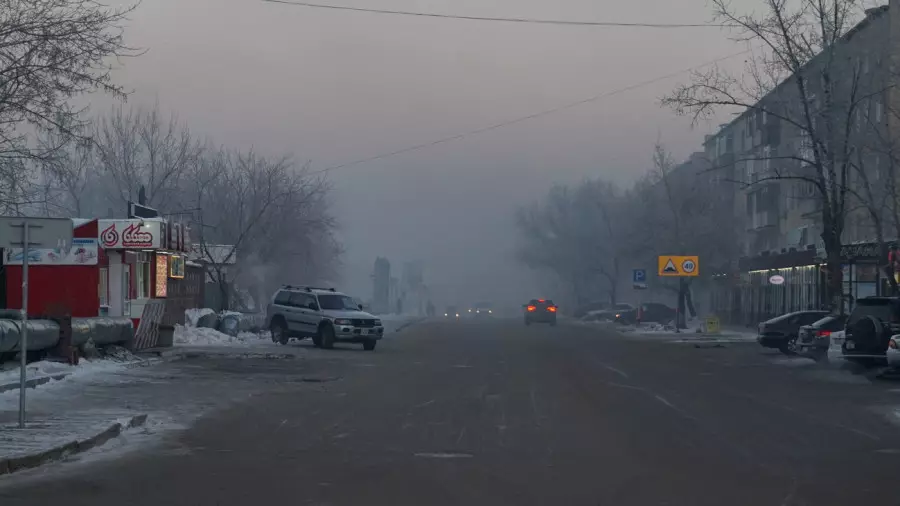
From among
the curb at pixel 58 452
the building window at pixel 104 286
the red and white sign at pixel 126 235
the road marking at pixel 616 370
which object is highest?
the red and white sign at pixel 126 235

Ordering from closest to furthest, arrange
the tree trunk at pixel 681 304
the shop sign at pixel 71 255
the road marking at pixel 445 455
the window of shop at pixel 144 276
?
the road marking at pixel 445 455 → the shop sign at pixel 71 255 → the window of shop at pixel 144 276 → the tree trunk at pixel 681 304

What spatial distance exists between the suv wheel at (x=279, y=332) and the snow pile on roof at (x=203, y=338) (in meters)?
1.05

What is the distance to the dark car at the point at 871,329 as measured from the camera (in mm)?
27453

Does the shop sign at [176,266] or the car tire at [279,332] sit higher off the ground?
the shop sign at [176,266]

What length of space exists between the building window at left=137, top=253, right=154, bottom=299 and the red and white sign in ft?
9.29

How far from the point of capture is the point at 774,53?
122 ft

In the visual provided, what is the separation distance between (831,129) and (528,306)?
1613 inches

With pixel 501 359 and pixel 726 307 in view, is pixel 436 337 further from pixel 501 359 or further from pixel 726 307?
pixel 726 307

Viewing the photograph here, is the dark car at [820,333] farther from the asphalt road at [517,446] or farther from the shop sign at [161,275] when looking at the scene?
the shop sign at [161,275]

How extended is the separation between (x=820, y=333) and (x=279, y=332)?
18749 millimetres

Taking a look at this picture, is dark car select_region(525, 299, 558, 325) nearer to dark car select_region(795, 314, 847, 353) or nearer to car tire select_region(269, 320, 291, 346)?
car tire select_region(269, 320, 291, 346)

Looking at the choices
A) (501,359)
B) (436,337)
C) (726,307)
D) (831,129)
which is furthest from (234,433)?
(726,307)

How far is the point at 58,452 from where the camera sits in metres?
12.9

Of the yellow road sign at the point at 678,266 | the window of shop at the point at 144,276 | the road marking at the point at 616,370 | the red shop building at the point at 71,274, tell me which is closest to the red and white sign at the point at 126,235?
the red shop building at the point at 71,274
